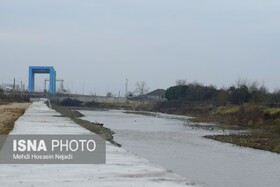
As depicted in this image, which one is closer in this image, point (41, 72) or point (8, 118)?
point (8, 118)

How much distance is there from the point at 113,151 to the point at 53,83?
117m

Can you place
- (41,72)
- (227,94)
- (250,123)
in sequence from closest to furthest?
(250,123) < (227,94) < (41,72)

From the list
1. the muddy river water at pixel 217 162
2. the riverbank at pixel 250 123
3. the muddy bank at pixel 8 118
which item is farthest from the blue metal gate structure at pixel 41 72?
the muddy river water at pixel 217 162

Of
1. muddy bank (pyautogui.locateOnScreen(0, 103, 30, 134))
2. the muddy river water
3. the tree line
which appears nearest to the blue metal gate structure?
the tree line

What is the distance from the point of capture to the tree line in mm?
69750

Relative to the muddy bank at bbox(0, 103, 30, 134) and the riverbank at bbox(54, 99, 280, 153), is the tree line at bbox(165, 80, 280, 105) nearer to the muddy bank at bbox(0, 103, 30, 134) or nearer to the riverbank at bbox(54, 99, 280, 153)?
the riverbank at bbox(54, 99, 280, 153)

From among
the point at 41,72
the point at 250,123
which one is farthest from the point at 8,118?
the point at 41,72

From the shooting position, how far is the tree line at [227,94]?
6975 centimetres

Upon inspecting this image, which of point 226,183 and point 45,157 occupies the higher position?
point 45,157

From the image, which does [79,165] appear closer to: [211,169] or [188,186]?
[188,186]

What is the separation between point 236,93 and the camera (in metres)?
77.9

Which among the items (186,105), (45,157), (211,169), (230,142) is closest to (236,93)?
(186,105)

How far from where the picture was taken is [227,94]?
83.9 metres

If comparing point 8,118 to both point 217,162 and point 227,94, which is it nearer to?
point 217,162
